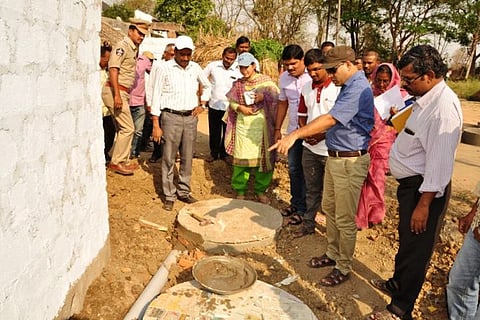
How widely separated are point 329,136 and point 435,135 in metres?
0.93

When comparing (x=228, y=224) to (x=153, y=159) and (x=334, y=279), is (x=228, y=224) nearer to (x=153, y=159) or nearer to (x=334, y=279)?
(x=334, y=279)

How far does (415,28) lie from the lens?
22.5 metres

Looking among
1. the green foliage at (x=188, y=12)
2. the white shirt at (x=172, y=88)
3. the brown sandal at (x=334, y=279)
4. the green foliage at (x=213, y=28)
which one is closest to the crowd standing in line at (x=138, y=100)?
the white shirt at (x=172, y=88)

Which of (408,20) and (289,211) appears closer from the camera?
(289,211)

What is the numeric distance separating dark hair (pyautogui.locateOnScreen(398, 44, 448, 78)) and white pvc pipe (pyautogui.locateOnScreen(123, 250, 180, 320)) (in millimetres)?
2389

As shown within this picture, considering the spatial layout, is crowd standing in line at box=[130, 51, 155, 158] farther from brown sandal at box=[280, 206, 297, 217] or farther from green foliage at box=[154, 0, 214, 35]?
green foliage at box=[154, 0, 214, 35]

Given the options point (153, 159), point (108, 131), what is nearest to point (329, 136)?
point (153, 159)

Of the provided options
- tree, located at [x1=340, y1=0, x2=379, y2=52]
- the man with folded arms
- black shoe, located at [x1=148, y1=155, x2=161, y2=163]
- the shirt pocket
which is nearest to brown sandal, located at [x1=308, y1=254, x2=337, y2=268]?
the man with folded arms

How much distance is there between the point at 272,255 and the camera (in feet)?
12.4

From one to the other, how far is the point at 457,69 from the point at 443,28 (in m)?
6.22

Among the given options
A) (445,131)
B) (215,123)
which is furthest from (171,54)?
(445,131)

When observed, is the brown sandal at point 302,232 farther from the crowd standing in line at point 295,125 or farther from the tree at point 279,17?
the tree at point 279,17

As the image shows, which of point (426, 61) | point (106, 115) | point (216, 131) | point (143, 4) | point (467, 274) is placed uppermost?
point (143, 4)

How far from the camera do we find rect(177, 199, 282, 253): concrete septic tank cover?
374cm
